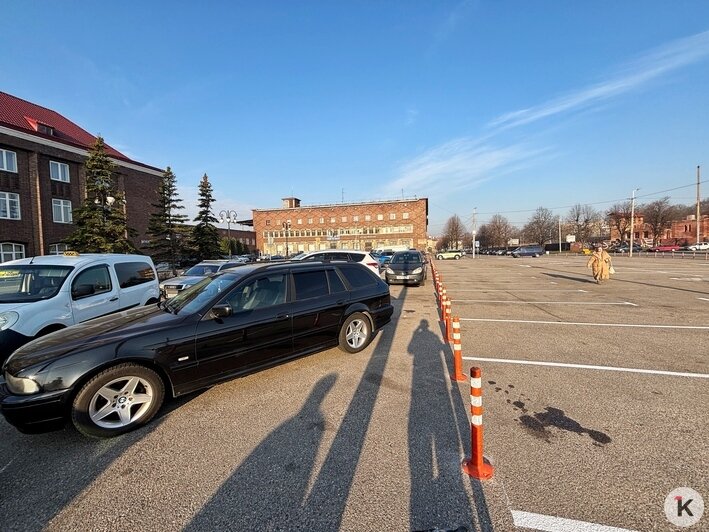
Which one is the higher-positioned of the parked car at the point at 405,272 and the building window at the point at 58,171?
the building window at the point at 58,171

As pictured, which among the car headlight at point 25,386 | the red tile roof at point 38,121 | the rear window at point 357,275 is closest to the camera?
the car headlight at point 25,386

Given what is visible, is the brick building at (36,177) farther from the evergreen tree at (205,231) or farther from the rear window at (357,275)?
the rear window at (357,275)

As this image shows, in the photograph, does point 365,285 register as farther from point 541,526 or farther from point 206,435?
point 541,526

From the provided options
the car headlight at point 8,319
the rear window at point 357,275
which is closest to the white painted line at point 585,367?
the rear window at point 357,275

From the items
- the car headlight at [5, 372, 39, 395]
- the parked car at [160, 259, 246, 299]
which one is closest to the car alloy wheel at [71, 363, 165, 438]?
the car headlight at [5, 372, 39, 395]

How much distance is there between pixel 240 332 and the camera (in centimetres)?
410

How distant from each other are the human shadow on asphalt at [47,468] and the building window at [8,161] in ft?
99.3

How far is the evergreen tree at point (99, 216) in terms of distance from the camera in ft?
65.3

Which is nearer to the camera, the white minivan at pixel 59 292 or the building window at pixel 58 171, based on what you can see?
the white minivan at pixel 59 292

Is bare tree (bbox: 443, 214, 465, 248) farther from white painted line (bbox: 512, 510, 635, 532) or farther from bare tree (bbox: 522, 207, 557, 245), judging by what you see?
white painted line (bbox: 512, 510, 635, 532)

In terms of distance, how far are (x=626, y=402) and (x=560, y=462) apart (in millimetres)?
1763

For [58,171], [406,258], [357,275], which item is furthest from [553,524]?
[58,171]

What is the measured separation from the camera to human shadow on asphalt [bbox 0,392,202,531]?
2.35m

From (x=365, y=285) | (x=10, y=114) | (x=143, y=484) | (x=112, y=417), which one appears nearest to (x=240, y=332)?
(x=112, y=417)
